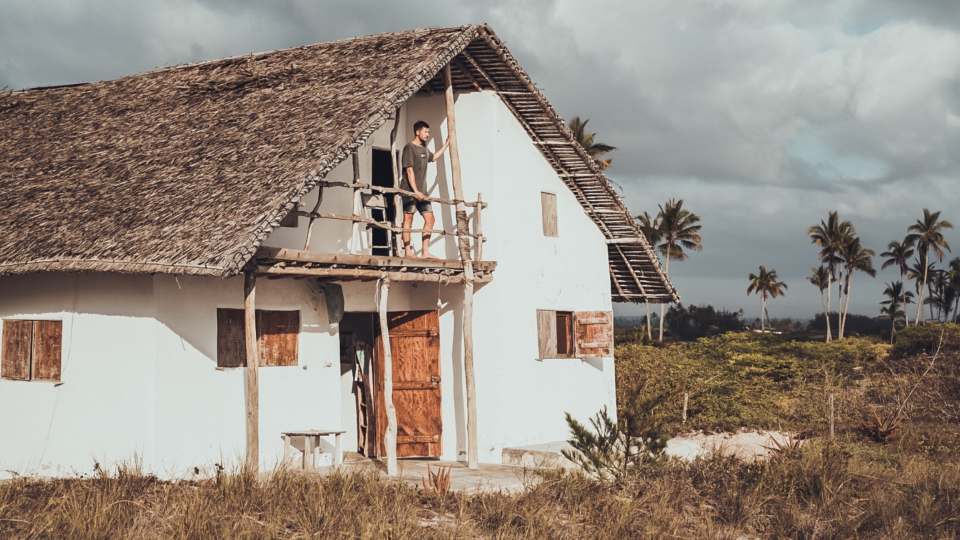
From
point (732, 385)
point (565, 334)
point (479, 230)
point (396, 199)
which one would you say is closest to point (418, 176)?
point (396, 199)

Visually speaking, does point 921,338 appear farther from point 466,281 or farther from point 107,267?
point 107,267

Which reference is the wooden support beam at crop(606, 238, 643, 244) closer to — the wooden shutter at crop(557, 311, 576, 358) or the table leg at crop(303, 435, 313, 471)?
the wooden shutter at crop(557, 311, 576, 358)

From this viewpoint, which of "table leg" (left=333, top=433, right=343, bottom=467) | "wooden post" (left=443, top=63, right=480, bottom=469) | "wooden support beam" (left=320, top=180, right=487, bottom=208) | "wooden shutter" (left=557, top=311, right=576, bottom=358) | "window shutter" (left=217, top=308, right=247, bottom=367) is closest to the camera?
"wooden support beam" (left=320, top=180, right=487, bottom=208)

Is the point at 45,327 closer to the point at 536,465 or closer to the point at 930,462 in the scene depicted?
the point at 536,465

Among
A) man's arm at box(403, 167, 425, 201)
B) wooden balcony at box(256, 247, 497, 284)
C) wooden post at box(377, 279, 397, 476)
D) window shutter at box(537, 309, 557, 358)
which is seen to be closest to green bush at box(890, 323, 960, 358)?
window shutter at box(537, 309, 557, 358)

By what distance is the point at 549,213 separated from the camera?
46.4 ft

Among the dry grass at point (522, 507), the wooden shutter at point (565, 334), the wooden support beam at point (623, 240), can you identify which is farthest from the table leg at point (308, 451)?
the wooden support beam at point (623, 240)

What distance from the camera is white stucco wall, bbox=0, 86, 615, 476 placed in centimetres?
1029

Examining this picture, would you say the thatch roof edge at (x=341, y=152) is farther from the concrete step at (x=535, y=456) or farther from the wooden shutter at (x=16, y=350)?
the concrete step at (x=535, y=456)

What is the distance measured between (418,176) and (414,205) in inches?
14.6

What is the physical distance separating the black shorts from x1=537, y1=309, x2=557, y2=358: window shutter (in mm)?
2240

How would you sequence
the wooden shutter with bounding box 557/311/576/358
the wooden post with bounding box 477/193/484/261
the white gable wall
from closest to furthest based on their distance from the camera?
the white gable wall → the wooden post with bounding box 477/193/484/261 → the wooden shutter with bounding box 557/311/576/358

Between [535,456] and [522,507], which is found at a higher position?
[535,456]

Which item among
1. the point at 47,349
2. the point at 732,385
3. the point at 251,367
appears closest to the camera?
the point at 251,367
